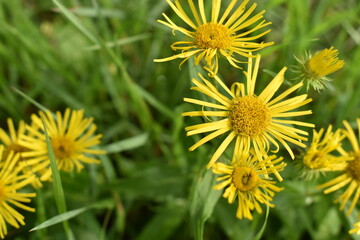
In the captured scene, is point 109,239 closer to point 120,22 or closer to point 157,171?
point 157,171

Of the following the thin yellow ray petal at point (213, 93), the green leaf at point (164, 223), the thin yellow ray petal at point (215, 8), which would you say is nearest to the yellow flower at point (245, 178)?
the thin yellow ray petal at point (213, 93)

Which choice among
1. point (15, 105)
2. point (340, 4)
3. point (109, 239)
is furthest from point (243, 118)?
point (340, 4)

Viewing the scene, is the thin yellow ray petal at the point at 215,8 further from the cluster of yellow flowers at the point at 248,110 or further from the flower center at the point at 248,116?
the flower center at the point at 248,116

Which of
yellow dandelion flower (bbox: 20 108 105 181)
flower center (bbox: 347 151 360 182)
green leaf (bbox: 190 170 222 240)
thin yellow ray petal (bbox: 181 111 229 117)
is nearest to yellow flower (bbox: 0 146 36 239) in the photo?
yellow dandelion flower (bbox: 20 108 105 181)

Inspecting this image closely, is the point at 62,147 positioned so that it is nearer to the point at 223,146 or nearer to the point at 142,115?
the point at 142,115

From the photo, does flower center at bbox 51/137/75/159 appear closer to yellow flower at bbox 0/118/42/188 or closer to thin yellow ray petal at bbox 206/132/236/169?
yellow flower at bbox 0/118/42/188

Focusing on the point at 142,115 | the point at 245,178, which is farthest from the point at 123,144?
the point at 245,178
